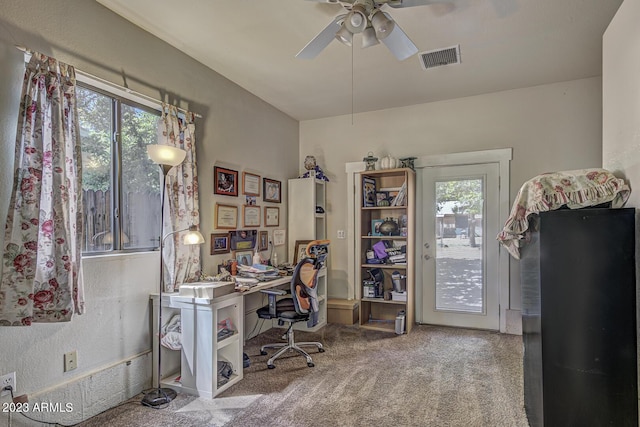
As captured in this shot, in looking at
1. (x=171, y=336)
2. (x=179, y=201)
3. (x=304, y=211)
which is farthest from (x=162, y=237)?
(x=304, y=211)

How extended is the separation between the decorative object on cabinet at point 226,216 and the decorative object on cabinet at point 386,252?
153cm

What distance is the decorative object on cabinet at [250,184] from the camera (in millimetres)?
3829

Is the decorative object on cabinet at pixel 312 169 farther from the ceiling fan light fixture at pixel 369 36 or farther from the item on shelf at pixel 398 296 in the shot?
the ceiling fan light fixture at pixel 369 36

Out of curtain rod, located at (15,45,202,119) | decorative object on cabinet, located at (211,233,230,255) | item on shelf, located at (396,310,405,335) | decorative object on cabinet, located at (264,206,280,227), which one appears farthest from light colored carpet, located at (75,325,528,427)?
curtain rod, located at (15,45,202,119)

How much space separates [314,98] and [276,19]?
162cm

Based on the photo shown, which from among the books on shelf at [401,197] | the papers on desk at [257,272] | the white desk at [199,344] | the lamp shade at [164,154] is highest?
the lamp shade at [164,154]

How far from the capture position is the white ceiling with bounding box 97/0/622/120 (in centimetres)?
243

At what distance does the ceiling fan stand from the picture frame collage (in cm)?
168

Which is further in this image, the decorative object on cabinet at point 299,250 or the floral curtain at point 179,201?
the decorative object on cabinet at point 299,250

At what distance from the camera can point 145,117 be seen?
279 centimetres

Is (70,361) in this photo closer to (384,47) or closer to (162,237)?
(162,237)

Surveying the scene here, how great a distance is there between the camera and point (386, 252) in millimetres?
4254

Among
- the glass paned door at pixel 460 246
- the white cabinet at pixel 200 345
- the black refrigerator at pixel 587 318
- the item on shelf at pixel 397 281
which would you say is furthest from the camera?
the item on shelf at pixel 397 281

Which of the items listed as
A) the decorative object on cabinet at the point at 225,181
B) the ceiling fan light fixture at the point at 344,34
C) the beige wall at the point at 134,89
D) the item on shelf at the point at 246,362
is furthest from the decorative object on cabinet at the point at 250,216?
the ceiling fan light fixture at the point at 344,34
